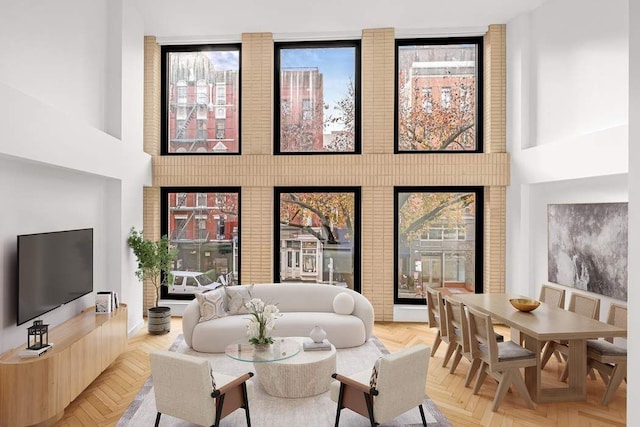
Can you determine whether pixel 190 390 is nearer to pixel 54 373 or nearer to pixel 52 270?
pixel 54 373

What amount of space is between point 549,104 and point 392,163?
8.05 feet

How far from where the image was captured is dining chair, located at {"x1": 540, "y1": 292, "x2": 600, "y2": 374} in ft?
16.0

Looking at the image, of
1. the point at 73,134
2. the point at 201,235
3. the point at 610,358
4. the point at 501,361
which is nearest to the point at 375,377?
the point at 501,361

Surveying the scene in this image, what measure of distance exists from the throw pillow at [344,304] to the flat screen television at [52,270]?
3.28 meters

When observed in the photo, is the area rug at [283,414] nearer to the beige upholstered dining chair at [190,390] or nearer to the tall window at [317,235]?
the beige upholstered dining chair at [190,390]

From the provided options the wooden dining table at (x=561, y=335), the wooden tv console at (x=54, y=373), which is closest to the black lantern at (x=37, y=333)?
the wooden tv console at (x=54, y=373)

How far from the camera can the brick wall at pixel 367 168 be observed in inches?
289

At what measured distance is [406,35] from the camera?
24.6ft

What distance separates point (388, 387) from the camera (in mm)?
3562

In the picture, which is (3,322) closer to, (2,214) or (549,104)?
(2,214)

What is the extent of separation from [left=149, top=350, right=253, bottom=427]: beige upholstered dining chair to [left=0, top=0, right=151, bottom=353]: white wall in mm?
1757

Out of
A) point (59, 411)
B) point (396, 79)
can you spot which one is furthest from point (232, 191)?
point (59, 411)

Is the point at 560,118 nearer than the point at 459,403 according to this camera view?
No

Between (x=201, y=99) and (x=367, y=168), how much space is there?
3210mm
